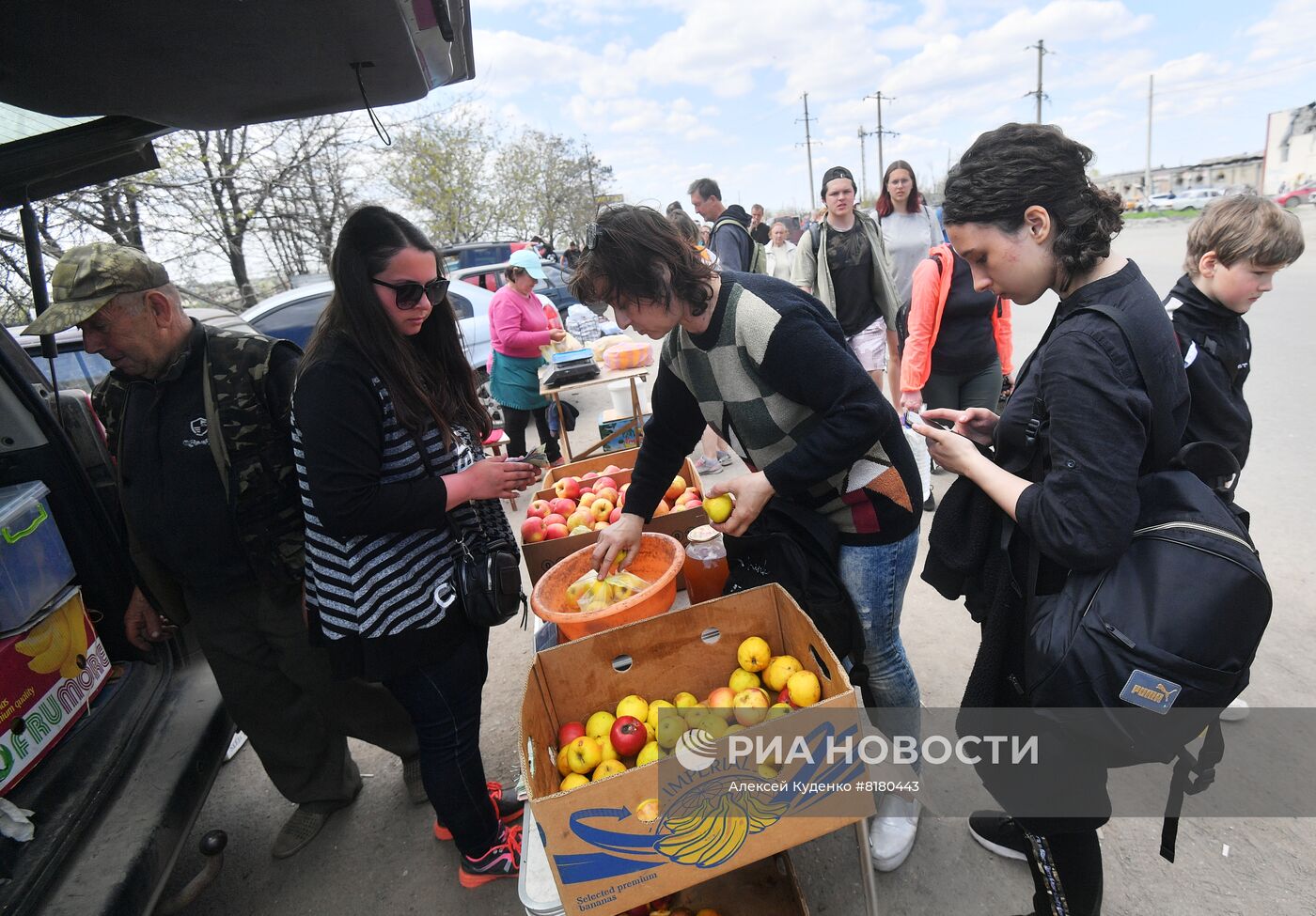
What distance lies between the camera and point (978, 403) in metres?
4.14

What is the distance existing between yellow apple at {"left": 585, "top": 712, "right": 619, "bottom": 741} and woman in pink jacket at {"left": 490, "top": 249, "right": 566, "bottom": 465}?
13.4ft

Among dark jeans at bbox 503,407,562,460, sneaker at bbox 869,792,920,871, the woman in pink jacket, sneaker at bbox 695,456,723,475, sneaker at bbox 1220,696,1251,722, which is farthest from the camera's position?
dark jeans at bbox 503,407,562,460

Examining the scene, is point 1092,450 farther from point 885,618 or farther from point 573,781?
point 573,781

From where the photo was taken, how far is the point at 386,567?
188 cm

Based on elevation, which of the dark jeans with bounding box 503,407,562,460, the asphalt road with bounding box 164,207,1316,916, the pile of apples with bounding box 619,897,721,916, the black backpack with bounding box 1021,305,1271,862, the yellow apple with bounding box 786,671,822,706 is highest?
the black backpack with bounding box 1021,305,1271,862

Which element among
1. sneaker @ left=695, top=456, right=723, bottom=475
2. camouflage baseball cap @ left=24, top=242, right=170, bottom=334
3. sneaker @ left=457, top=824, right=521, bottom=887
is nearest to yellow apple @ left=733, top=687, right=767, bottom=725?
sneaker @ left=457, top=824, right=521, bottom=887

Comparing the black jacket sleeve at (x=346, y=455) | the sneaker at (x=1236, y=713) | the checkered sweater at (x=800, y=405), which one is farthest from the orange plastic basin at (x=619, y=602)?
the sneaker at (x=1236, y=713)

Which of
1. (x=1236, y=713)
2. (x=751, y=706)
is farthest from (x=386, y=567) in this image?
(x=1236, y=713)

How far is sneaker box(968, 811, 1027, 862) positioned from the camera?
2236 millimetres

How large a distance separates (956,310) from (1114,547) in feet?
9.73

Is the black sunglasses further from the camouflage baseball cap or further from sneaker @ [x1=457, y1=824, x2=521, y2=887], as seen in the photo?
sneaker @ [x1=457, y1=824, x2=521, y2=887]

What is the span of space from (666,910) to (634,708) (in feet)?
1.91

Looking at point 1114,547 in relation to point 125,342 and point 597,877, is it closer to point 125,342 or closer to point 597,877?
point 597,877

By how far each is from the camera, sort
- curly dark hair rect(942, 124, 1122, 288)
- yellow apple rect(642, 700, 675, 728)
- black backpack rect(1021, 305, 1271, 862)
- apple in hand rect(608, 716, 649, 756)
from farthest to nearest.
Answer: yellow apple rect(642, 700, 675, 728) → apple in hand rect(608, 716, 649, 756) → curly dark hair rect(942, 124, 1122, 288) → black backpack rect(1021, 305, 1271, 862)
